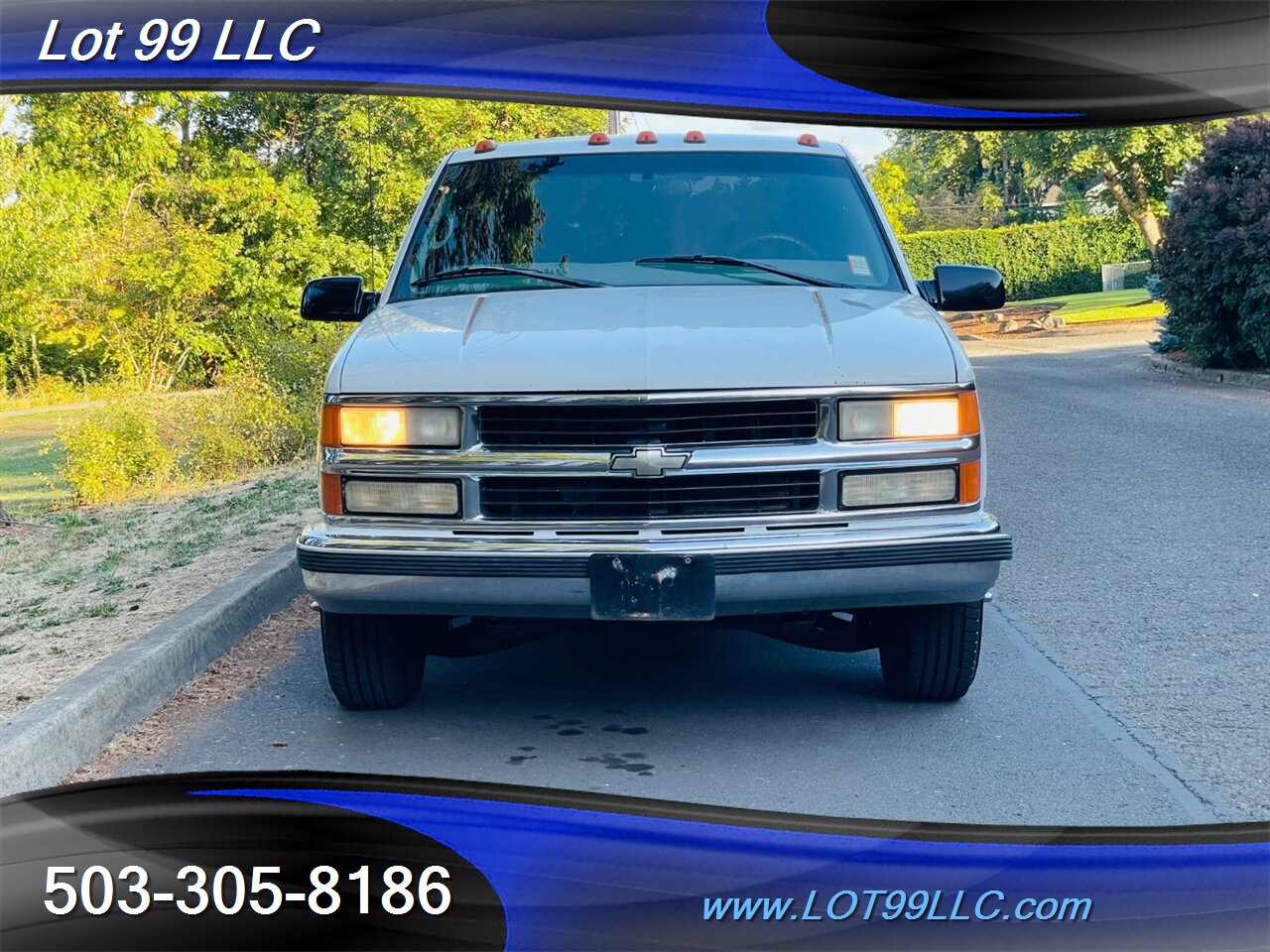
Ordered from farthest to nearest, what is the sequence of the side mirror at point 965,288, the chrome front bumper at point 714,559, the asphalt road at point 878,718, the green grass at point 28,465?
the green grass at point 28,465
the side mirror at point 965,288
the chrome front bumper at point 714,559
the asphalt road at point 878,718

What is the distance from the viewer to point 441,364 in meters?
4.73

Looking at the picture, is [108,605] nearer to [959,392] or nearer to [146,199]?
[959,392]

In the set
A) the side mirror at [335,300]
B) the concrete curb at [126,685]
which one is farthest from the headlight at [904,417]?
the concrete curb at [126,685]

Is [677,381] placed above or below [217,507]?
above

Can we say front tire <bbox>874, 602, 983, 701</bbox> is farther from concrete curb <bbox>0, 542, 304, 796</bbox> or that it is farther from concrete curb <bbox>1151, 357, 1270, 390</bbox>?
concrete curb <bbox>1151, 357, 1270, 390</bbox>

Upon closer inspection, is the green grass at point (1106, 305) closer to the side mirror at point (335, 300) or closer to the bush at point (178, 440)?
the bush at point (178, 440)

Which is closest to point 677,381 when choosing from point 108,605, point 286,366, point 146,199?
point 108,605

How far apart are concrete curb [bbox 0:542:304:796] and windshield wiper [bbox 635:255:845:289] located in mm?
2377

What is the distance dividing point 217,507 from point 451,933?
23.5 ft

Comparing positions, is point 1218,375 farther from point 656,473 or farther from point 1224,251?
point 656,473

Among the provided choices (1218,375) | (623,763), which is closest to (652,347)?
(623,763)

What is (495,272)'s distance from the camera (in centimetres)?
580

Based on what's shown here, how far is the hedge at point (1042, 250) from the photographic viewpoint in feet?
168

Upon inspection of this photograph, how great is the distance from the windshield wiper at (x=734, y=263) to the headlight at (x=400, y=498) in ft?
5.23
